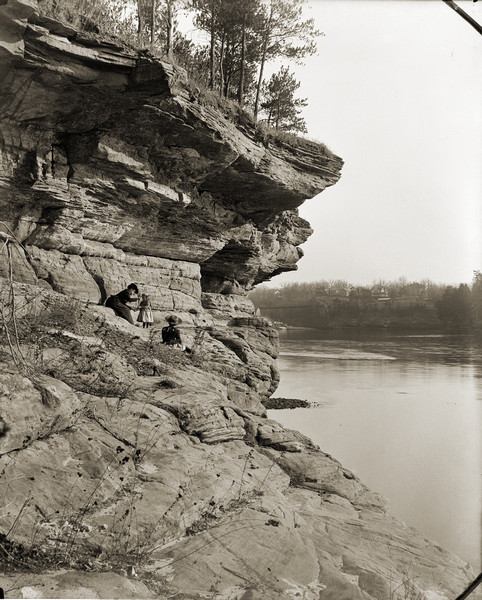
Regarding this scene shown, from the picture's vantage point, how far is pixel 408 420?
22.7m

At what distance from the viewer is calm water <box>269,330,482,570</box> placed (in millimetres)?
12328

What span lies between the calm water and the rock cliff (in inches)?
Result: 128

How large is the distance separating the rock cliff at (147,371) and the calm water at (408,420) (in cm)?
326

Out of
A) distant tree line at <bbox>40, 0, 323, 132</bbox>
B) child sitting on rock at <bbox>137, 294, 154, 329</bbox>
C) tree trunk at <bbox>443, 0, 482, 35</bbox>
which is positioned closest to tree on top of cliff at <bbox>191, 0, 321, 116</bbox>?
distant tree line at <bbox>40, 0, 323, 132</bbox>

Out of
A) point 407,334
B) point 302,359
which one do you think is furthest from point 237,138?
point 407,334

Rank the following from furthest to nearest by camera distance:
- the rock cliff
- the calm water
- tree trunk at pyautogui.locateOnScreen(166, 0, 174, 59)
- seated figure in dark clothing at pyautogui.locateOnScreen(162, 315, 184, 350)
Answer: tree trunk at pyautogui.locateOnScreen(166, 0, 174, 59)
seated figure in dark clothing at pyautogui.locateOnScreen(162, 315, 184, 350)
the calm water
the rock cliff

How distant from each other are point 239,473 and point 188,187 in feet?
43.9

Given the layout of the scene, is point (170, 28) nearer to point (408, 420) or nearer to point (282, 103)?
point (282, 103)

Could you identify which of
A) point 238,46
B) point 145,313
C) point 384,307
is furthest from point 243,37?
point 384,307

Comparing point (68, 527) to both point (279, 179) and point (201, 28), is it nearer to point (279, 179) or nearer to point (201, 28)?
point (279, 179)

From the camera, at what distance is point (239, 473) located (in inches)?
263

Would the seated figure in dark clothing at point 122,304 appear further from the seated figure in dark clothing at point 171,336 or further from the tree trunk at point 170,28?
the tree trunk at point 170,28

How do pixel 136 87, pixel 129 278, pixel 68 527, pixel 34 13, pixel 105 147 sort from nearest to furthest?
pixel 68 527 < pixel 34 13 < pixel 136 87 < pixel 105 147 < pixel 129 278

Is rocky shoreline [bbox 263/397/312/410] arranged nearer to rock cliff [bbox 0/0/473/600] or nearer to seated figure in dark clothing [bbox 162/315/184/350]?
rock cliff [bbox 0/0/473/600]
